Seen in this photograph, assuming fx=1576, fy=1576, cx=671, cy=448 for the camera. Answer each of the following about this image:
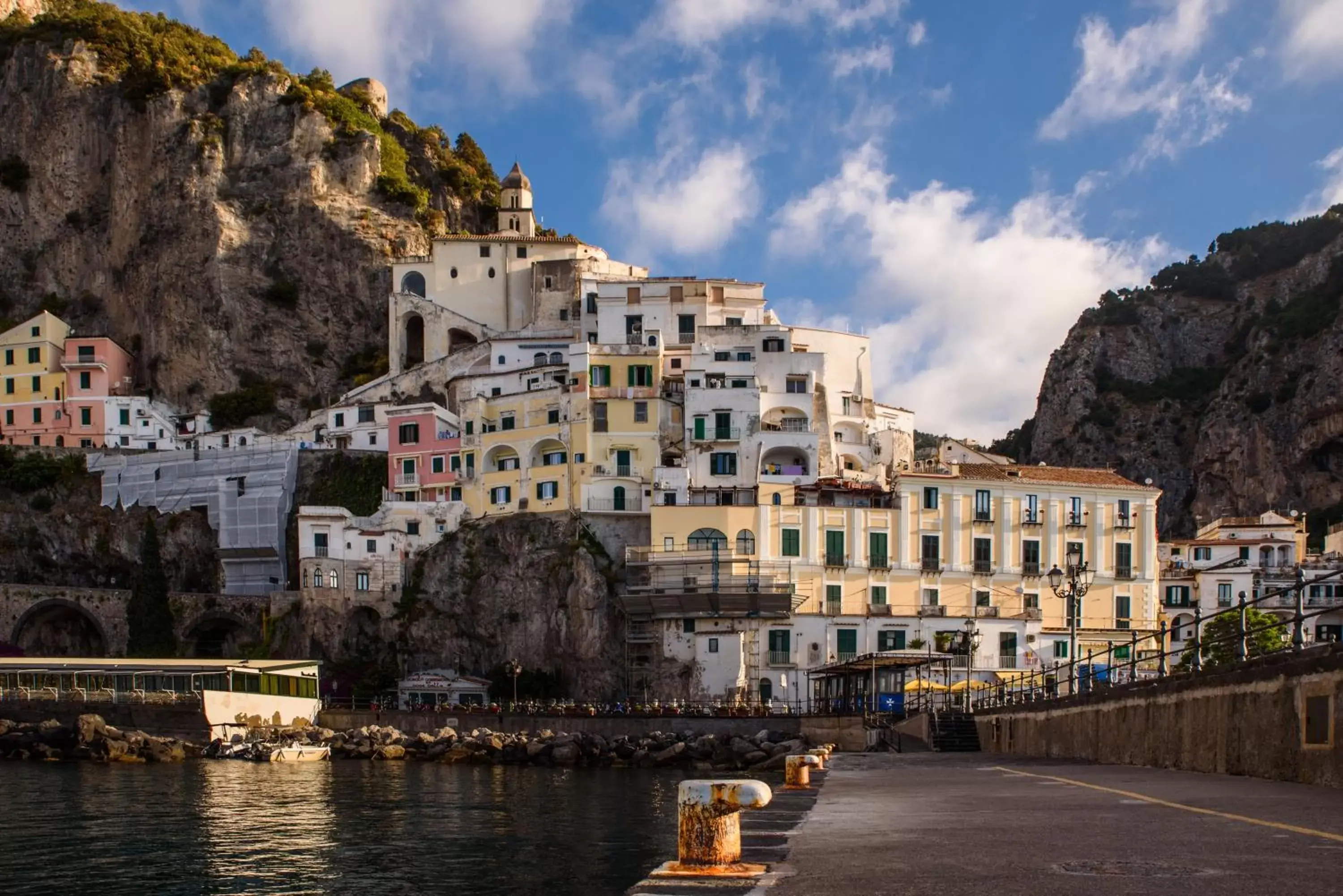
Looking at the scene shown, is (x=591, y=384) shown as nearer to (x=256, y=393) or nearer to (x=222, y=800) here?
(x=256, y=393)

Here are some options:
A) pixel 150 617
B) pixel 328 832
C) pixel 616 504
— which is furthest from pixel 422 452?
pixel 328 832

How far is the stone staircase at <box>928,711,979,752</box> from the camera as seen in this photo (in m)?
46.1

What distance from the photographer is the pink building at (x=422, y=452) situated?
276 feet

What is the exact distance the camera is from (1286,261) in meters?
148

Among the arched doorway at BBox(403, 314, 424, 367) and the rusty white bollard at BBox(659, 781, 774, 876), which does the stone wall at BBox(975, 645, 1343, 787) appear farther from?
the arched doorway at BBox(403, 314, 424, 367)

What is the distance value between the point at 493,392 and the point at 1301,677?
236 ft

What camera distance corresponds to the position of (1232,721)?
18.7 m

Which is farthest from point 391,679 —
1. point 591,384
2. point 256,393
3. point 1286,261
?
point 1286,261

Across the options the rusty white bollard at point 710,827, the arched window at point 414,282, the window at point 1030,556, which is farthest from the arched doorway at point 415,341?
the rusty white bollard at point 710,827

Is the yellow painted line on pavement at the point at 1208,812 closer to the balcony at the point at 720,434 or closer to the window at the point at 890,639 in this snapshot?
the window at the point at 890,639

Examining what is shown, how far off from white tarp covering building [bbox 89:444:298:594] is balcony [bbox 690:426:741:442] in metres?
24.6

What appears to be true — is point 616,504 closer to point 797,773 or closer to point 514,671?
point 514,671

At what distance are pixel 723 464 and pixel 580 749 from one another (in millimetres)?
21601

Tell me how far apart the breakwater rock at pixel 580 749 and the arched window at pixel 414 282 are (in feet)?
138
